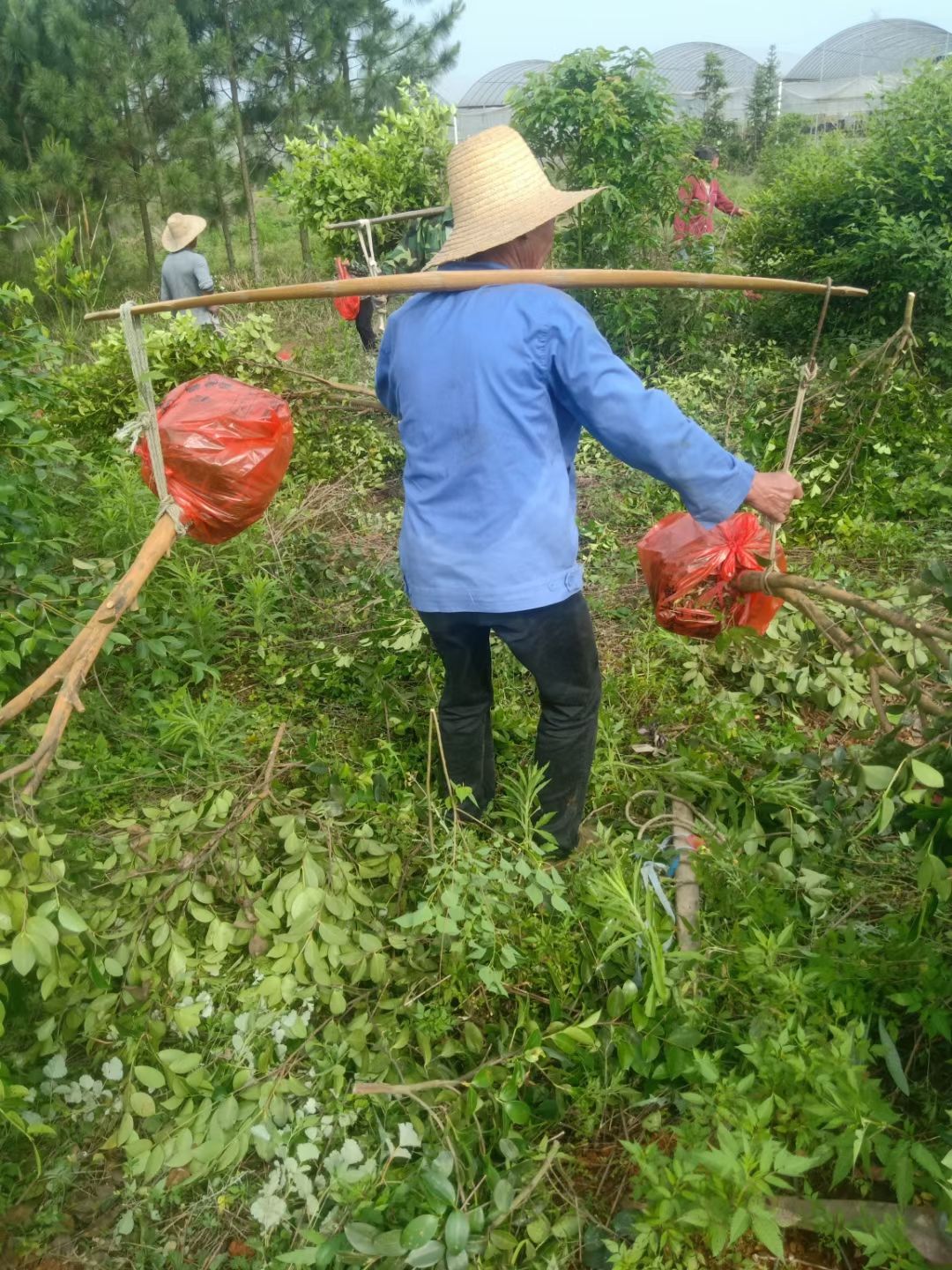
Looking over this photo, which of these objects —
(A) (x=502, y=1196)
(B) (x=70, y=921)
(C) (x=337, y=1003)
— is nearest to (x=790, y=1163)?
(A) (x=502, y=1196)

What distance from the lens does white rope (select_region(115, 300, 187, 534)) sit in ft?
6.91

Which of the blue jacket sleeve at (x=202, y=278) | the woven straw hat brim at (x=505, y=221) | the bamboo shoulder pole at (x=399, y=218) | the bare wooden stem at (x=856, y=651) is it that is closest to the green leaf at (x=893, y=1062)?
the bare wooden stem at (x=856, y=651)

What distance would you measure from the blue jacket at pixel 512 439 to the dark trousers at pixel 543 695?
0.08 meters

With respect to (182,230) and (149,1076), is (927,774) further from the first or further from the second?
(182,230)

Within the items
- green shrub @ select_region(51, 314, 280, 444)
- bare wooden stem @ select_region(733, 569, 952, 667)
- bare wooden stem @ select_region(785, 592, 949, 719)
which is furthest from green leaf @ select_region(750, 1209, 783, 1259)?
green shrub @ select_region(51, 314, 280, 444)

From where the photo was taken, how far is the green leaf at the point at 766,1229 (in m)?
1.24

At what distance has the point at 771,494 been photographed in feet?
6.44

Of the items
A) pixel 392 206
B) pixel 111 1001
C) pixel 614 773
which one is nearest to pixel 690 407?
pixel 392 206

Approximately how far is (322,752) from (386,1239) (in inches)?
59.4

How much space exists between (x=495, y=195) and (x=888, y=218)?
327 cm

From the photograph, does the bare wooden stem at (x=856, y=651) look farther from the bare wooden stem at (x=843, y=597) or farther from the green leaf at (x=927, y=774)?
the green leaf at (x=927, y=774)

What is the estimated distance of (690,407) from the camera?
185 inches

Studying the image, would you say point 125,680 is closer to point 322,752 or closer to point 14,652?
point 14,652

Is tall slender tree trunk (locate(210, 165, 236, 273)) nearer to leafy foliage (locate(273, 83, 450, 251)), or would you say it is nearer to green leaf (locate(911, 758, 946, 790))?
leafy foliage (locate(273, 83, 450, 251))
